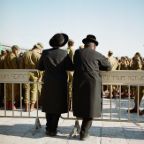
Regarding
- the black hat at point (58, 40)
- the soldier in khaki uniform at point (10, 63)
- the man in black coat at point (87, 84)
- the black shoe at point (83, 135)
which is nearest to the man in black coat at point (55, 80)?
the black hat at point (58, 40)

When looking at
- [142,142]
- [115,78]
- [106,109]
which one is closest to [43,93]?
[115,78]

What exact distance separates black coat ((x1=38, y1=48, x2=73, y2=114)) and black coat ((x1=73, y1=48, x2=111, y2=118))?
318 millimetres

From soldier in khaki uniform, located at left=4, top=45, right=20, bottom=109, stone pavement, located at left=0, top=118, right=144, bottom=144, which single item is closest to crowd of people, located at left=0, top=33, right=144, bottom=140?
stone pavement, located at left=0, top=118, right=144, bottom=144

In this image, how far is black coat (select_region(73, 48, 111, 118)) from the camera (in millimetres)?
6855

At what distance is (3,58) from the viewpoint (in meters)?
11.7

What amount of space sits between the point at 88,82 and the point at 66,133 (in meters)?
1.35

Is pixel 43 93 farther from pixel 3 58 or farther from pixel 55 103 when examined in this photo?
pixel 3 58

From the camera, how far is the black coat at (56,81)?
7152 millimetres

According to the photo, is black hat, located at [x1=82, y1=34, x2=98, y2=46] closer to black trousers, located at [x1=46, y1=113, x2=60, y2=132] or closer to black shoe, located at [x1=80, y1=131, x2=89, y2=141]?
black trousers, located at [x1=46, y1=113, x2=60, y2=132]

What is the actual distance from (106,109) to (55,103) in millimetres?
4929

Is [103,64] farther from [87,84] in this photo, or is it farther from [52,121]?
[52,121]

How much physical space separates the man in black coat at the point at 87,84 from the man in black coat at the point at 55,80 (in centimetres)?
28

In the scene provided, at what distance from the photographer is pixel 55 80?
7.15 metres

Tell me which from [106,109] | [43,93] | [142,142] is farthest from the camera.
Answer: [106,109]
